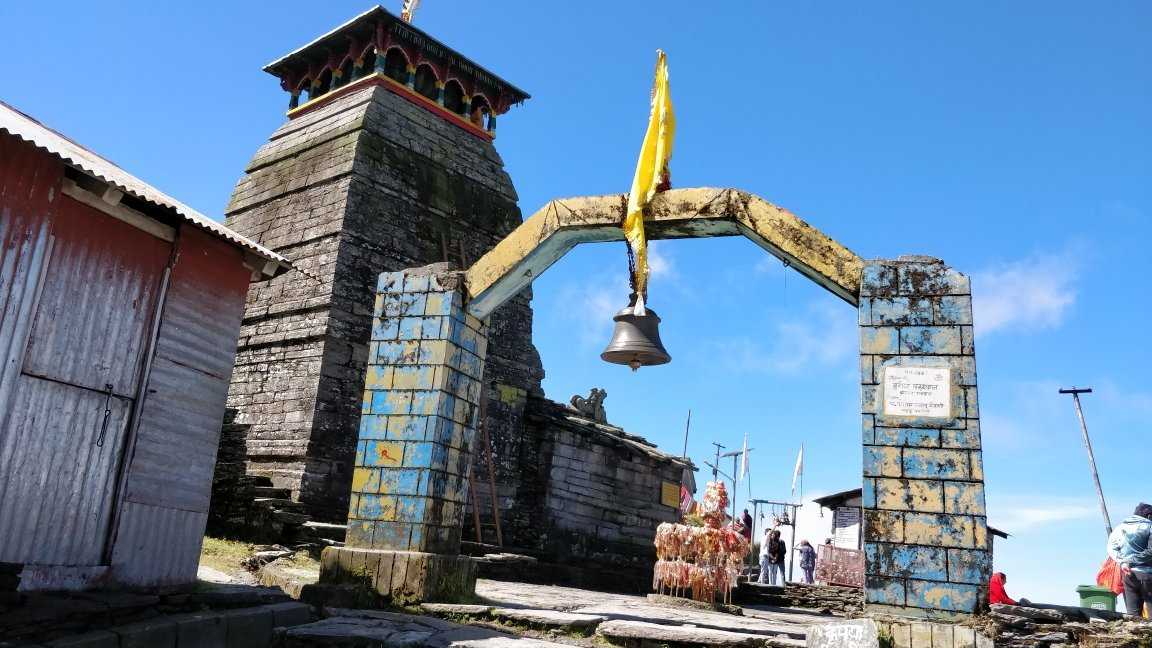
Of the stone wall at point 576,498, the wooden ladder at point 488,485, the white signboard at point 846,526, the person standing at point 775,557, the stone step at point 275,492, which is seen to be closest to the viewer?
the stone step at point 275,492

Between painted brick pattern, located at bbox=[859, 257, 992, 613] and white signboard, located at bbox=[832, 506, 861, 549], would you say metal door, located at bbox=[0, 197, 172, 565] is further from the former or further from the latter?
white signboard, located at bbox=[832, 506, 861, 549]

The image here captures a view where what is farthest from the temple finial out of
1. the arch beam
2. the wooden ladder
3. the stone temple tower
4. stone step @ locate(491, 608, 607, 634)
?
stone step @ locate(491, 608, 607, 634)

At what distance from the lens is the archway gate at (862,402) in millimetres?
6570

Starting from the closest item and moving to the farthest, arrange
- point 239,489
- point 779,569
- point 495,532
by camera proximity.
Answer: point 239,489 < point 495,532 < point 779,569

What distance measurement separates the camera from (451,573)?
7945 mm

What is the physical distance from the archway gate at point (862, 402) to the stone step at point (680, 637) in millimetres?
1063

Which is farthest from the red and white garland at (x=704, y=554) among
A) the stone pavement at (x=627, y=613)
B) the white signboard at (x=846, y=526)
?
the white signboard at (x=846, y=526)

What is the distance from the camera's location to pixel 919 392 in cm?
686

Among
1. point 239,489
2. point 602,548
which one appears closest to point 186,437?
point 239,489

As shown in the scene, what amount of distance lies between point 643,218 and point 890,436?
3002 mm

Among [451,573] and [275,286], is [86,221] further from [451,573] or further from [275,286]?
[275,286]

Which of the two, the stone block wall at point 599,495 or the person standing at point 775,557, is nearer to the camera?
the stone block wall at point 599,495

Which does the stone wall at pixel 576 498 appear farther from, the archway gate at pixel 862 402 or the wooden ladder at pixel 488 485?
the archway gate at pixel 862 402

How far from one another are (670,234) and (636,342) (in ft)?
3.63
